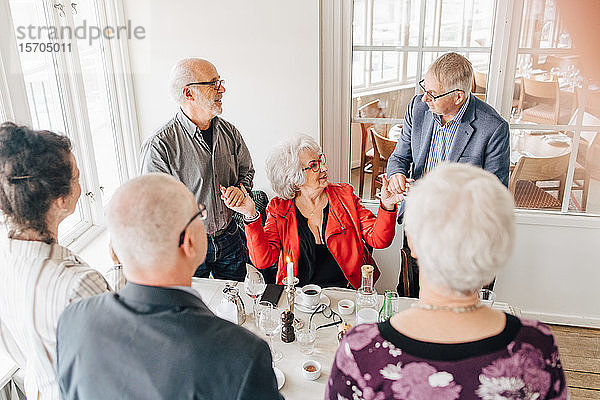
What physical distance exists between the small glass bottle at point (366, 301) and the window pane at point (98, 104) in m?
1.91

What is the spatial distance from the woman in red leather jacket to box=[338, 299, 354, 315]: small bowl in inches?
16.6

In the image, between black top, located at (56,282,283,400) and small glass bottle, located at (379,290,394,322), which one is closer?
black top, located at (56,282,283,400)

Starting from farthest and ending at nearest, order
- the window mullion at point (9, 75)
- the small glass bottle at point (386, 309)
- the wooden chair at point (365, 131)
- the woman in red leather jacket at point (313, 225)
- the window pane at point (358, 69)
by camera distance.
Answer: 1. the wooden chair at point (365, 131)
2. the window pane at point (358, 69)
3. the woman in red leather jacket at point (313, 225)
4. the window mullion at point (9, 75)
5. the small glass bottle at point (386, 309)

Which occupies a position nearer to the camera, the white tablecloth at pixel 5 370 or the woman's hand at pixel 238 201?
the white tablecloth at pixel 5 370

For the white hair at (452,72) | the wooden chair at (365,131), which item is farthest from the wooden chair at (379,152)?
the white hair at (452,72)

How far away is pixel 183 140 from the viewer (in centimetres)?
279

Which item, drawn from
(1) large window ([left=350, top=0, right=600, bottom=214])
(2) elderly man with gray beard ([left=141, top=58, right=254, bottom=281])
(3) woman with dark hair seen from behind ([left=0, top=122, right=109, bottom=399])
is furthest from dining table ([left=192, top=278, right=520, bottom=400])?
(1) large window ([left=350, top=0, right=600, bottom=214])

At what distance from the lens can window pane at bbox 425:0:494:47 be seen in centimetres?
313

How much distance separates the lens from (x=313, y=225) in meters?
2.78

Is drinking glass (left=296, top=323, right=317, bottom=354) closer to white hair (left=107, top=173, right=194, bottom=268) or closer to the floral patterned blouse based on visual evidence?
the floral patterned blouse

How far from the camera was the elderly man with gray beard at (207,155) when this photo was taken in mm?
2715

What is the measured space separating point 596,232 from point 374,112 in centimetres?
154

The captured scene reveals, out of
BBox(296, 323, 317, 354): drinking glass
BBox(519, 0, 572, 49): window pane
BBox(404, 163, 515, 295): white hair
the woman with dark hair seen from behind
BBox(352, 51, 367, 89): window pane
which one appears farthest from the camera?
BBox(352, 51, 367, 89): window pane

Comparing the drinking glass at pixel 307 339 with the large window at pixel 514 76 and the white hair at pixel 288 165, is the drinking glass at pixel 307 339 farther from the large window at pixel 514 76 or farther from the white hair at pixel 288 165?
the large window at pixel 514 76
